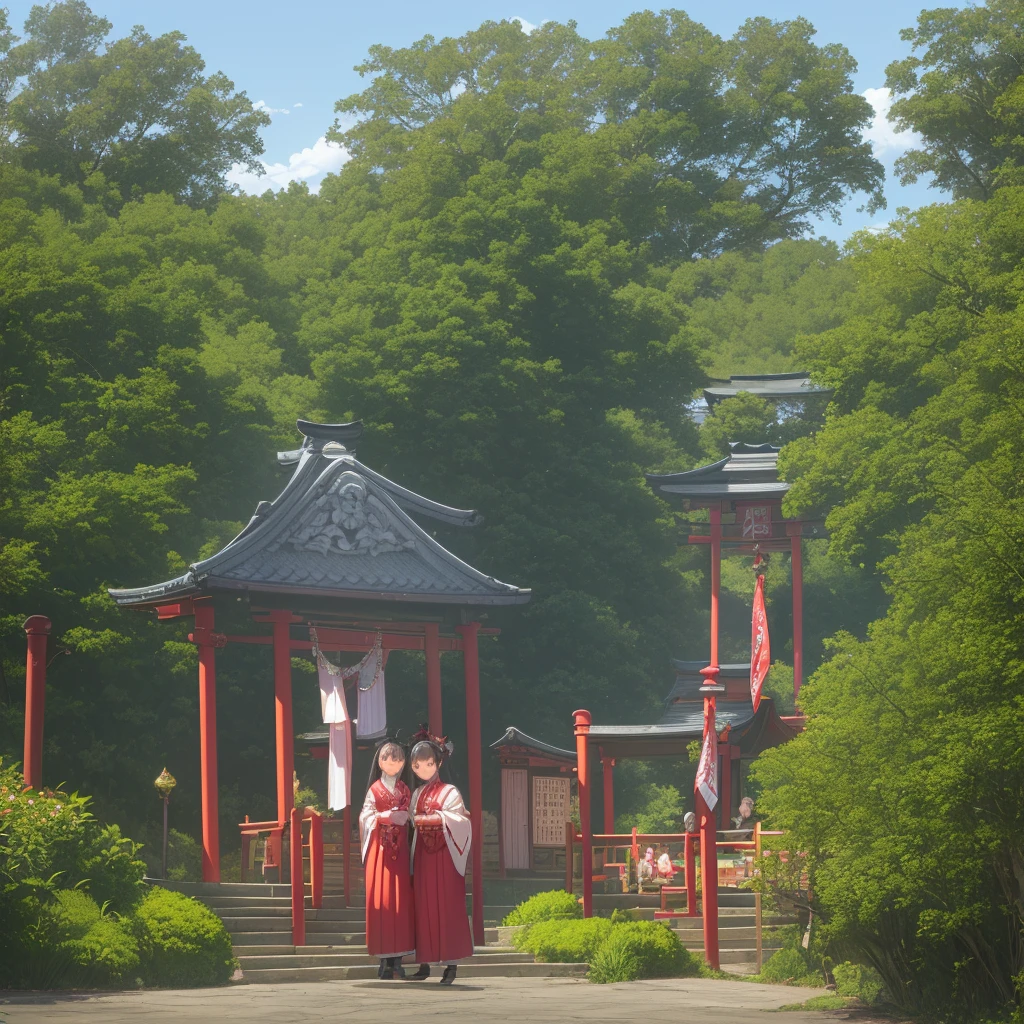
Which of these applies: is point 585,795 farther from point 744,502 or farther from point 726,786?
point 744,502

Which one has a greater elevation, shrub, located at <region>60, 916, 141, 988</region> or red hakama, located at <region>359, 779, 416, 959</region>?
red hakama, located at <region>359, 779, 416, 959</region>

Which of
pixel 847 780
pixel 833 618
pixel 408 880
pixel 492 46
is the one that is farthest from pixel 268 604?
pixel 492 46

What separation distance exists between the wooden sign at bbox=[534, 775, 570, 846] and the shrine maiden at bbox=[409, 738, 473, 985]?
14.3 meters

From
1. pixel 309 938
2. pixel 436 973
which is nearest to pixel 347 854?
pixel 309 938

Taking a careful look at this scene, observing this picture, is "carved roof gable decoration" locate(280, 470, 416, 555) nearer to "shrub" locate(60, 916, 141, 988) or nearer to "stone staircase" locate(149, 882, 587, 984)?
"stone staircase" locate(149, 882, 587, 984)

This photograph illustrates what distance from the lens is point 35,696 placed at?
19.4 metres

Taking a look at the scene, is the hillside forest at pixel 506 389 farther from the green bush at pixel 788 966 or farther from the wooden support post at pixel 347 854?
the wooden support post at pixel 347 854

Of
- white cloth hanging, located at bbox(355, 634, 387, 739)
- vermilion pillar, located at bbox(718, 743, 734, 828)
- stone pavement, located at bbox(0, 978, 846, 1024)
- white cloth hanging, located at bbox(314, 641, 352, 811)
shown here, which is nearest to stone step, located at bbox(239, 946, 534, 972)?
stone pavement, located at bbox(0, 978, 846, 1024)

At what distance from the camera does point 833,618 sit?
122 feet

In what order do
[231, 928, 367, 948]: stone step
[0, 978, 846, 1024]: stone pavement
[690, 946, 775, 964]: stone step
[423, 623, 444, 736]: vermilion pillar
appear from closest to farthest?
1. [0, 978, 846, 1024]: stone pavement
2. [231, 928, 367, 948]: stone step
3. [690, 946, 775, 964]: stone step
4. [423, 623, 444, 736]: vermilion pillar

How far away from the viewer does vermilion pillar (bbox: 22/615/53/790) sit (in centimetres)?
1909

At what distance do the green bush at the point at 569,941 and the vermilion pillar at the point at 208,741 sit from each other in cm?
449

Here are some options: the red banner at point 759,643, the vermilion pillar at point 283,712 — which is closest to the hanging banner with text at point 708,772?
the red banner at point 759,643

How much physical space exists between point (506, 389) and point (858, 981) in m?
20.5
